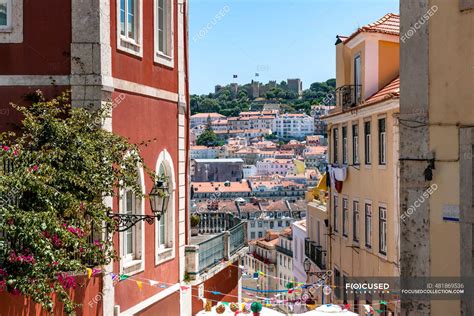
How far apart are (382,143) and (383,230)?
2.21m

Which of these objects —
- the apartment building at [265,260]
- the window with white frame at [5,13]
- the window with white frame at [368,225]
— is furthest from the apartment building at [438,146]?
the apartment building at [265,260]

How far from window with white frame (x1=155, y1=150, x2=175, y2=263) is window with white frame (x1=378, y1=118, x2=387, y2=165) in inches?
284

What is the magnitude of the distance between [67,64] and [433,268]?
5.74m

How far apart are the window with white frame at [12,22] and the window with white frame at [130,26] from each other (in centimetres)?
144

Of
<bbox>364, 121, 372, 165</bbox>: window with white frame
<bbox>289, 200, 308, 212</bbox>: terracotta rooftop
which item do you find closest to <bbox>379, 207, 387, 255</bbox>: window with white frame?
<bbox>364, 121, 372, 165</bbox>: window with white frame

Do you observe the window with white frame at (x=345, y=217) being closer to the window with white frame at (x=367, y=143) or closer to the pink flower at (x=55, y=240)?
the window with white frame at (x=367, y=143)

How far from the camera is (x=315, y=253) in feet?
97.8

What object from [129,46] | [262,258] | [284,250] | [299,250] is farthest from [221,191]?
[129,46]

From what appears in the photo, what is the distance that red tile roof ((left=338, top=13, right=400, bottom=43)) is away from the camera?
824 inches

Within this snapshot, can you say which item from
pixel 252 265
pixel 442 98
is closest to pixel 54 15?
pixel 442 98

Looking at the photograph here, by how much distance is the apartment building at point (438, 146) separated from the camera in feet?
27.0

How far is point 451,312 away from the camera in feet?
27.3

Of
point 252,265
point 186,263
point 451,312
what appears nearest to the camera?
point 451,312

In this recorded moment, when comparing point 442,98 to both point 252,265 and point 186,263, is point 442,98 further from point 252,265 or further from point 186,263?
point 252,265
